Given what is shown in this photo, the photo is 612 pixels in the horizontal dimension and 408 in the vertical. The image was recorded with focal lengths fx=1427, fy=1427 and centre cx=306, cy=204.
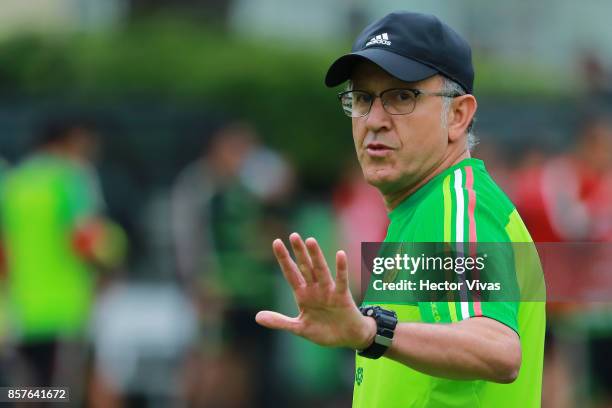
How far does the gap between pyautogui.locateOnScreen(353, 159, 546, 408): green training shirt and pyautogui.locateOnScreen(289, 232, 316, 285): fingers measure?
0.43 metres

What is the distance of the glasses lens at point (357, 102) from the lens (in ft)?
14.7

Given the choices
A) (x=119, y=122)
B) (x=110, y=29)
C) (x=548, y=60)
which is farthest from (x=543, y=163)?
(x=548, y=60)

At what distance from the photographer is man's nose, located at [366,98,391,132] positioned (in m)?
4.43

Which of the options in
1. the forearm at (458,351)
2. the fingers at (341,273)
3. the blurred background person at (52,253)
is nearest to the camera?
the fingers at (341,273)

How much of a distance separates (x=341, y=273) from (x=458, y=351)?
1.25 feet

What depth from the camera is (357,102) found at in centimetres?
452

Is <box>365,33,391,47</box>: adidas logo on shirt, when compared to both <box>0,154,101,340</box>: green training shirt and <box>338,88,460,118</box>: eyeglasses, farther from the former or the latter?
<box>0,154,101,340</box>: green training shirt

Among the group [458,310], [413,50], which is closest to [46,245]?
[413,50]

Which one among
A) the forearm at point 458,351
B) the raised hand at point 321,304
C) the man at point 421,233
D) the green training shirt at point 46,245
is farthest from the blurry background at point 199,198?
the raised hand at point 321,304

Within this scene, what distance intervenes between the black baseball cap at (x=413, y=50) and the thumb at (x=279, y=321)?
89cm

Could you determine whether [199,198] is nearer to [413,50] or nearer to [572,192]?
[572,192]

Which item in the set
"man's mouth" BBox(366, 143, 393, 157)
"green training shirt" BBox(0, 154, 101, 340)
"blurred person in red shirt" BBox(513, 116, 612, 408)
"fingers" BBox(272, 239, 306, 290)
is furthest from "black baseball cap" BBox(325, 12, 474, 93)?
"green training shirt" BBox(0, 154, 101, 340)

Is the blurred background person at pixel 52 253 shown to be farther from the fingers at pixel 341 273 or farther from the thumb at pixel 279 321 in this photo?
the fingers at pixel 341 273

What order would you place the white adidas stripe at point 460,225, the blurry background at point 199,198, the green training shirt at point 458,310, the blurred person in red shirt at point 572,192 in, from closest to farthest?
1. the white adidas stripe at point 460,225
2. the green training shirt at point 458,310
3. the blurred person in red shirt at point 572,192
4. the blurry background at point 199,198
